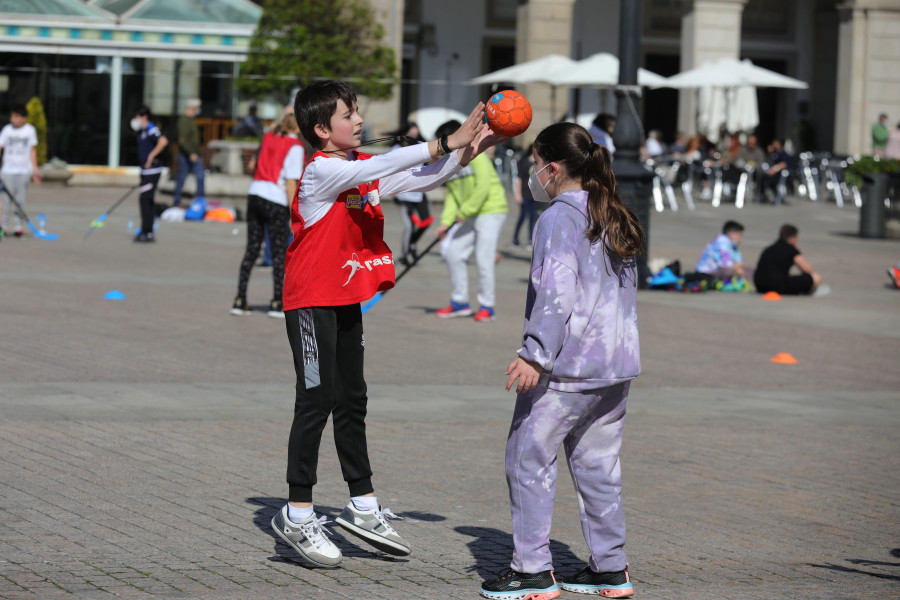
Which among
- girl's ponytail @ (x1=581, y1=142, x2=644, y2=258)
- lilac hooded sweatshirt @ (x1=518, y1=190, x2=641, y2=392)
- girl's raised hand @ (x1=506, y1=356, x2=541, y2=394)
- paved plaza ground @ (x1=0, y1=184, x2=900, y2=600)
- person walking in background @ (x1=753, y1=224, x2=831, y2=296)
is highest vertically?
girl's ponytail @ (x1=581, y1=142, x2=644, y2=258)

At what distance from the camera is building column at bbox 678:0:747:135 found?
33.7m

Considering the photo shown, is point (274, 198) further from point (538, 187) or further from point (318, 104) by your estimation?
point (538, 187)

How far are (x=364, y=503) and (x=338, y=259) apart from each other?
96 centimetres

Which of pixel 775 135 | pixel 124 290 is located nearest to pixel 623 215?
pixel 124 290

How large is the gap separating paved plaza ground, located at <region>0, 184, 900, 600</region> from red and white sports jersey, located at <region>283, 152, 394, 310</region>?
1.03m

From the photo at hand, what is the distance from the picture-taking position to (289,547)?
5.42 metres

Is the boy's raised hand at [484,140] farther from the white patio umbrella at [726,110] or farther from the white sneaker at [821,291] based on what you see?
the white patio umbrella at [726,110]

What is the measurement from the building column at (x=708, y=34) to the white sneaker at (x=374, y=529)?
29.6 metres

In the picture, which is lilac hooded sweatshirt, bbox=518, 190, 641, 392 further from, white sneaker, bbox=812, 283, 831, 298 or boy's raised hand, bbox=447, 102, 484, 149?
white sneaker, bbox=812, 283, 831, 298

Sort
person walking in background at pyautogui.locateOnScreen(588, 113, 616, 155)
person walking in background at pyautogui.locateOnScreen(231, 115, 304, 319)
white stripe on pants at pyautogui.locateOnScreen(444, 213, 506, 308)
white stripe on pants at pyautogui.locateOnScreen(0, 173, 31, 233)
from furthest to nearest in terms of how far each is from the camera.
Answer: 1. white stripe on pants at pyautogui.locateOnScreen(0, 173, 31, 233)
2. person walking in background at pyautogui.locateOnScreen(588, 113, 616, 155)
3. white stripe on pants at pyautogui.locateOnScreen(444, 213, 506, 308)
4. person walking in background at pyautogui.locateOnScreen(231, 115, 304, 319)

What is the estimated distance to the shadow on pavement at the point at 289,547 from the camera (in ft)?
17.3

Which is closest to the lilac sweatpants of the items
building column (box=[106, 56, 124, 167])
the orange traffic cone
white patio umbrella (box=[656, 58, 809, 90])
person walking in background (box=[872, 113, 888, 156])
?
the orange traffic cone

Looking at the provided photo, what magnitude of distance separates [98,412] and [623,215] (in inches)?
165

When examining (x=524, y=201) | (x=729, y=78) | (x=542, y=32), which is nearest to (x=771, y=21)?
(x=542, y=32)
